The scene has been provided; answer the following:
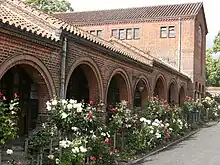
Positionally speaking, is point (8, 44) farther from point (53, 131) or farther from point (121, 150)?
point (121, 150)

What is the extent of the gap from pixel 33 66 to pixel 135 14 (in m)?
31.1

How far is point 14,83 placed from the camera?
1313 cm

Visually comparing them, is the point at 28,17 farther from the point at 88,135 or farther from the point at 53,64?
the point at 88,135

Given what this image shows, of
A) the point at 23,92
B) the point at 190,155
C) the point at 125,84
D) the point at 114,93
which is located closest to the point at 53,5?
the point at 114,93

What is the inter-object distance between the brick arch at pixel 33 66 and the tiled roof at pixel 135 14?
28.1m

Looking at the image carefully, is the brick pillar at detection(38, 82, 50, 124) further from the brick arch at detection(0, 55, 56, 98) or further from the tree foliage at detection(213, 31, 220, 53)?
the tree foliage at detection(213, 31, 220, 53)

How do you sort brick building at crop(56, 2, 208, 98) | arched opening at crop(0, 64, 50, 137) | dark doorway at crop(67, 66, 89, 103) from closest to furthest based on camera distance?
arched opening at crop(0, 64, 50, 137), dark doorway at crop(67, 66, 89, 103), brick building at crop(56, 2, 208, 98)

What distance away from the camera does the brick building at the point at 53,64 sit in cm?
949

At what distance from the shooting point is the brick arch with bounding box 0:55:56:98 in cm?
890

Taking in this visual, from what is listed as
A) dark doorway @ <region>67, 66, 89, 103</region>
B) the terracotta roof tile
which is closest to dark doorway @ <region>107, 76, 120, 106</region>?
dark doorway @ <region>67, 66, 89, 103</region>

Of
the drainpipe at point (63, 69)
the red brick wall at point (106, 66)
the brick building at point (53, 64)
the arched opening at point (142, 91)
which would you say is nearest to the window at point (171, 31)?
the red brick wall at point (106, 66)

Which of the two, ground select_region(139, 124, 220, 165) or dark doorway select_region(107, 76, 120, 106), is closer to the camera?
ground select_region(139, 124, 220, 165)

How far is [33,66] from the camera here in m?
10.0

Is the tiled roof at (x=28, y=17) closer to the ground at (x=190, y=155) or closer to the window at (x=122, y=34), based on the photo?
the ground at (x=190, y=155)
